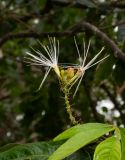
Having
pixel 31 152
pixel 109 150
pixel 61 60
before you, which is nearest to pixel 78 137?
pixel 109 150

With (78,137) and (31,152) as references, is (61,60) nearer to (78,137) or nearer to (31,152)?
(31,152)

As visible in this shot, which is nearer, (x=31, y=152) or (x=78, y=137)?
(x=78, y=137)

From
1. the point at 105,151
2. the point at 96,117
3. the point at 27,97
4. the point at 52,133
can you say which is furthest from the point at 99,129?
the point at 27,97

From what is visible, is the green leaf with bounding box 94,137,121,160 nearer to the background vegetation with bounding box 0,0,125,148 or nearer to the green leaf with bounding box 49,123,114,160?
the green leaf with bounding box 49,123,114,160

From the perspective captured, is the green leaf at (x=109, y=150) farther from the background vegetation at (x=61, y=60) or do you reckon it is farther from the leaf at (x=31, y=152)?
the background vegetation at (x=61, y=60)

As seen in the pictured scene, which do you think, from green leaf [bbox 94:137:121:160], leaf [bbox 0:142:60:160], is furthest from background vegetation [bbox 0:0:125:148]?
green leaf [bbox 94:137:121:160]

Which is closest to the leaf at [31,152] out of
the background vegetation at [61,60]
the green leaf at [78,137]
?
the green leaf at [78,137]

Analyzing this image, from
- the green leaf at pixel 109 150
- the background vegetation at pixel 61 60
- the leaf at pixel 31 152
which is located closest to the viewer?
the green leaf at pixel 109 150
